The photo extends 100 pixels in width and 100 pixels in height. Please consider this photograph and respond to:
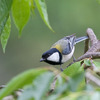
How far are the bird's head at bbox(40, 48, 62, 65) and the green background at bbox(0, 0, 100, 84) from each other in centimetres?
363

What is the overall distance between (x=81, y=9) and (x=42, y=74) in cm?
698

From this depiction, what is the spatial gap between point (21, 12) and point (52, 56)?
244 cm

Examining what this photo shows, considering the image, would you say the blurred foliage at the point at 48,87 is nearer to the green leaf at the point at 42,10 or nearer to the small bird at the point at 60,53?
the green leaf at the point at 42,10

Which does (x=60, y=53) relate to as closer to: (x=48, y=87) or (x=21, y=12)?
(x=21, y=12)

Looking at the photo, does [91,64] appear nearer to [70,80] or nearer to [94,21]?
[70,80]

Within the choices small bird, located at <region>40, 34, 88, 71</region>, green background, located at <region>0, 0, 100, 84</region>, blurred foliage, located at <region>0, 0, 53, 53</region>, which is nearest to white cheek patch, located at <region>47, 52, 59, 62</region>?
small bird, located at <region>40, 34, 88, 71</region>

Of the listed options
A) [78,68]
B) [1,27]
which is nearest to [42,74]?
[1,27]

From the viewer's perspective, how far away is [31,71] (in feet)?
2.61

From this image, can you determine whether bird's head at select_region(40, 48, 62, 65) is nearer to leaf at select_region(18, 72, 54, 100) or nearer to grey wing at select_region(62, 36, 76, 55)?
grey wing at select_region(62, 36, 76, 55)

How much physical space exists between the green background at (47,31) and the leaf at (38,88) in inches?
255

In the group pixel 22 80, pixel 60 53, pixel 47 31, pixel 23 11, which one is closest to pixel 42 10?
pixel 23 11

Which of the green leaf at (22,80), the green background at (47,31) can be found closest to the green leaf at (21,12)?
the green leaf at (22,80)

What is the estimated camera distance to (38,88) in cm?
73

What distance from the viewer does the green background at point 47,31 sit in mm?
7668
